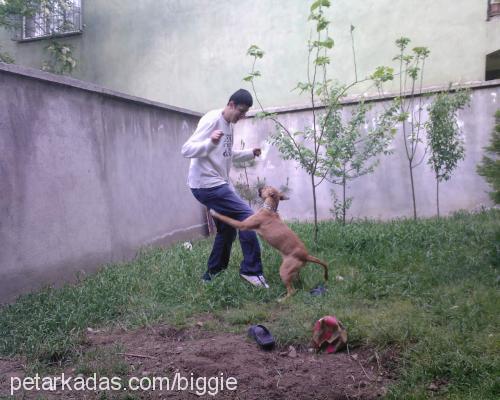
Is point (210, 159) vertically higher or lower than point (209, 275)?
higher

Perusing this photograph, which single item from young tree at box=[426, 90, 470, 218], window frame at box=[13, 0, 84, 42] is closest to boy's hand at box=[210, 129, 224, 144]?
young tree at box=[426, 90, 470, 218]

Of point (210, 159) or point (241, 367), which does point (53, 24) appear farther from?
point (241, 367)

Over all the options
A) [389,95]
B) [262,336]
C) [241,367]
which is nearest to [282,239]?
[262,336]

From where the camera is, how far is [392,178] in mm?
8664

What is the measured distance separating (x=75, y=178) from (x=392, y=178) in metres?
5.42

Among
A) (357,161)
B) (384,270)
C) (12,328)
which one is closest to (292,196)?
(357,161)

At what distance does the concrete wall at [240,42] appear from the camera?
8680 millimetres

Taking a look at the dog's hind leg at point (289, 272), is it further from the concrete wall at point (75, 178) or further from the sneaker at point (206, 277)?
the concrete wall at point (75, 178)

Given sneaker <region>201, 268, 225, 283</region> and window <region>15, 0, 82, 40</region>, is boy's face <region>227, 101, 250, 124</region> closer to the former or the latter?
sneaker <region>201, 268, 225, 283</region>

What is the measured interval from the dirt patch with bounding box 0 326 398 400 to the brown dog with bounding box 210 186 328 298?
3.12 feet

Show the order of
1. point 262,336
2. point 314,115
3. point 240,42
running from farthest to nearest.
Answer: point 240,42 < point 314,115 < point 262,336

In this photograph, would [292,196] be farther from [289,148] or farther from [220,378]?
[220,378]

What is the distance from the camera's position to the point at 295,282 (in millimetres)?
4723

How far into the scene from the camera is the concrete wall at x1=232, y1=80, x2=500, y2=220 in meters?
8.12
